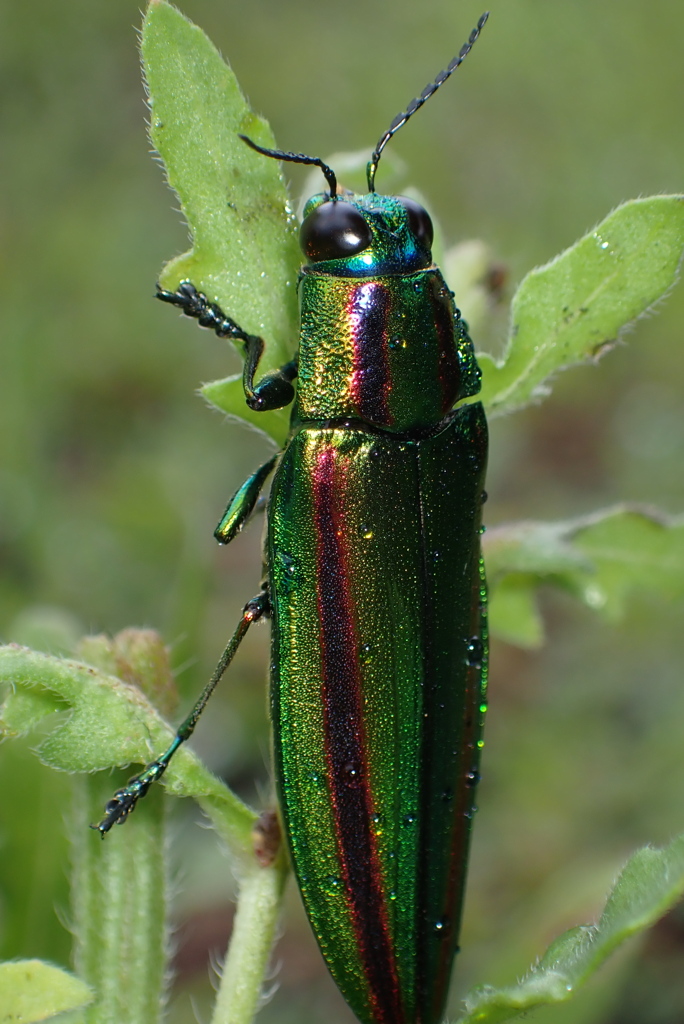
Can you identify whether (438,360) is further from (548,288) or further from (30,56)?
(30,56)

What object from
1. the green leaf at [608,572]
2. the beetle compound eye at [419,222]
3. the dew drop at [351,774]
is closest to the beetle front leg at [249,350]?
the beetle compound eye at [419,222]

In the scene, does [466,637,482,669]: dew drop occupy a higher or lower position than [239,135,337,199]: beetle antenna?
lower

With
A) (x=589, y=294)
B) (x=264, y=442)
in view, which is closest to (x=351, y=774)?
(x=589, y=294)

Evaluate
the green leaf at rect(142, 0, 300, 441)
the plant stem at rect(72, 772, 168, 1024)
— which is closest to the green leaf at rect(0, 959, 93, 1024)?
the plant stem at rect(72, 772, 168, 1024)

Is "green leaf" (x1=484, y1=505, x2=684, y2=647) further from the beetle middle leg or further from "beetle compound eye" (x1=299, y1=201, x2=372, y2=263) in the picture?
"beetle compound eye" (x1=299, y1=201, x2=372, y2=263)

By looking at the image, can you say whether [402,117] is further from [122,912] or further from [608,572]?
[122,912]

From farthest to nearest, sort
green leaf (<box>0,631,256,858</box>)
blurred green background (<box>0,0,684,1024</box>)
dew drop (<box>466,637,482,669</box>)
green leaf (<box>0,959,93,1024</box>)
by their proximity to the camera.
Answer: blurred green background (<box>0,0,684,1024</box>), dew drop (<box>466,637,482,669</box>), green leaf (<box>0,631,256,858</box>), green leaf (<box>0,959,93,1024</box>)
